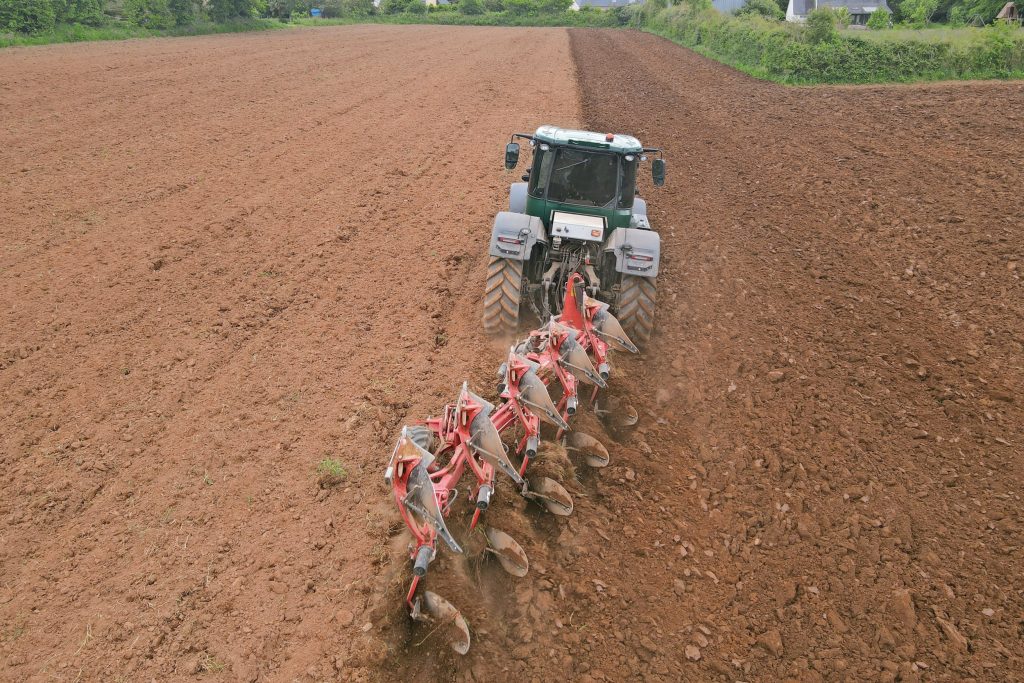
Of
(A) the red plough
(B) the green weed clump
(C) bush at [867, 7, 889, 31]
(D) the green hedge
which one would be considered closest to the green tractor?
(A) the red plough

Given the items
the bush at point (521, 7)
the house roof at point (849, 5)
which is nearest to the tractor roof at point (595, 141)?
the house roof at point (849, 5)

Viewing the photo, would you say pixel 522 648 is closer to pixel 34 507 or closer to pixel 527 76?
pixel 34 507

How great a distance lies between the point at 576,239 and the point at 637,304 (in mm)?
947

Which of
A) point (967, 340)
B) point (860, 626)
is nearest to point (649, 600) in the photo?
point (860, 626)

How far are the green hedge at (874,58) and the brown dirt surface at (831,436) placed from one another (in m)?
9.52

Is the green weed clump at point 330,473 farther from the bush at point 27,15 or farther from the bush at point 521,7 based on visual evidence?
the bush at point 521,7

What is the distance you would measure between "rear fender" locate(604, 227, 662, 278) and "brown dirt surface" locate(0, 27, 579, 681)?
1.69m

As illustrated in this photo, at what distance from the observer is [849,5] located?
47.2 metres

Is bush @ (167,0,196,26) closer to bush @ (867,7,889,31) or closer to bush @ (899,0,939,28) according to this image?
bush @ (867,7,889,31)

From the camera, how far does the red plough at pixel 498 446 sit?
387 centimetres

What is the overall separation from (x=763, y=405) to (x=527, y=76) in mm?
20792

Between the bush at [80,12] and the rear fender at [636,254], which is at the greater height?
the bush at [80,12]

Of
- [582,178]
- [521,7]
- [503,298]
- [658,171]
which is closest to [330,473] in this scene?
[503,298]

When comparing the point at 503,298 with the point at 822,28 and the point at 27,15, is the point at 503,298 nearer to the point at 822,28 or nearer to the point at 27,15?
the point at 822,28
